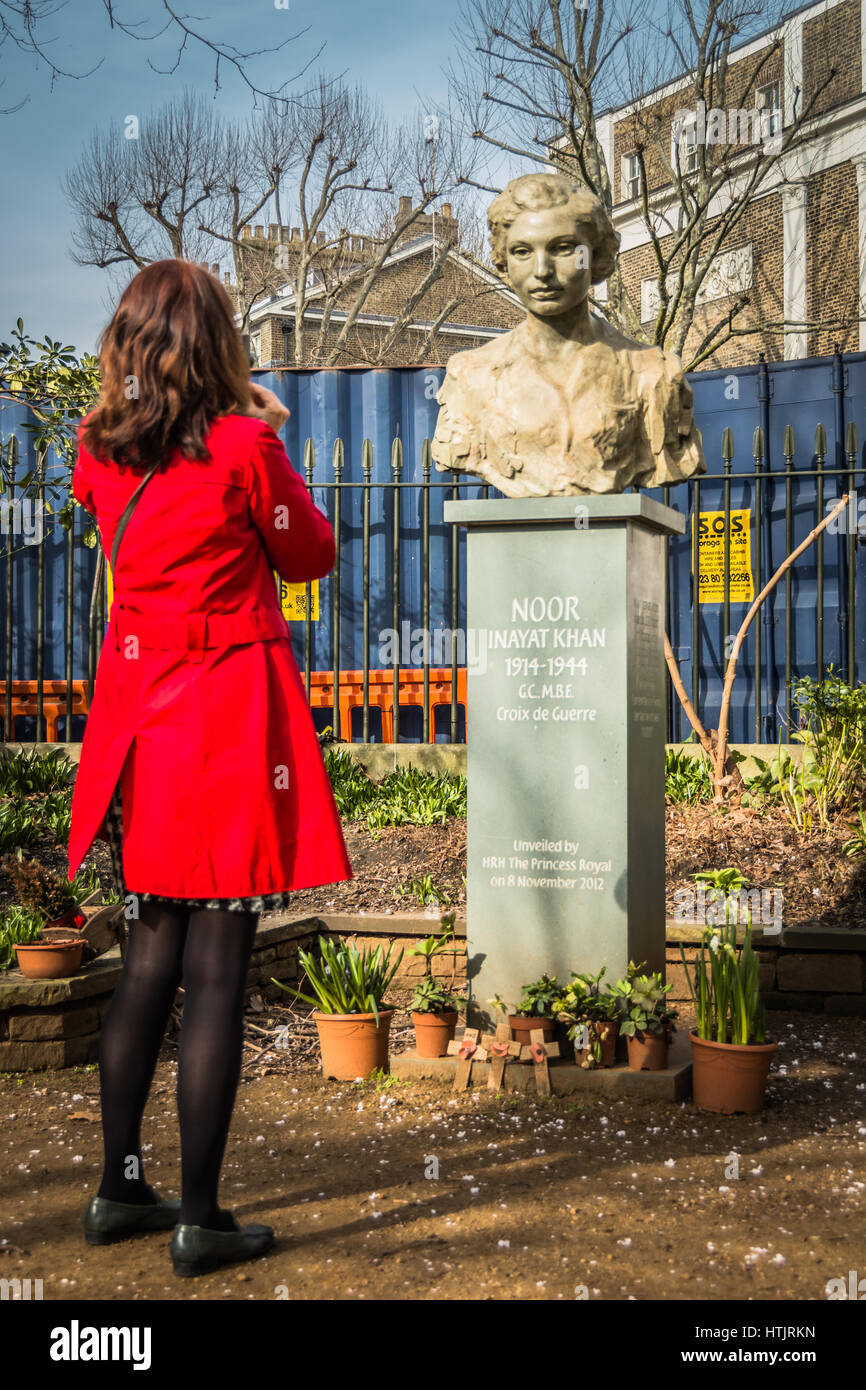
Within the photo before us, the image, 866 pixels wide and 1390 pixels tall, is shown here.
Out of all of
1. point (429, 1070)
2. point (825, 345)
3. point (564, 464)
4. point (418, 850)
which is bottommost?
point (429, 1070)

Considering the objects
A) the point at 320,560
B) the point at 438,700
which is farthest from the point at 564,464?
the point at 438,700

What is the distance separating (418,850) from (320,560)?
3.59 metres

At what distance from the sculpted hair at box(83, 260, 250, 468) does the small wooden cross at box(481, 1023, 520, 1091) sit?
86.1 inches

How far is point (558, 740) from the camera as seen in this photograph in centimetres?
384

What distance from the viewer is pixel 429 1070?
3.88 m

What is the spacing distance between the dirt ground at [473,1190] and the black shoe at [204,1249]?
0.03 m

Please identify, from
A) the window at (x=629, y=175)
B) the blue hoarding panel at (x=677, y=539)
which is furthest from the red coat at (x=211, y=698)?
the window at (x=629, y=175)

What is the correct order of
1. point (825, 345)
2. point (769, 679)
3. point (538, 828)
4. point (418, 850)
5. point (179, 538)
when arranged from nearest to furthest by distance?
point (179, 538) → point (538, 828) → point (418, 850) → point (769, 679) → point (825, 345)

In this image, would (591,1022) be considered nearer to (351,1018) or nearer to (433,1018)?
(433,1018)

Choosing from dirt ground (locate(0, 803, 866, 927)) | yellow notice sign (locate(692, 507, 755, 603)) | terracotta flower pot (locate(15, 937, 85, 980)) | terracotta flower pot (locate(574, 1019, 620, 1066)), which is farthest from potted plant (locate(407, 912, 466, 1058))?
yellow notice sign (locate(692, 507, 755, 603))

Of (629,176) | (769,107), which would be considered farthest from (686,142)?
(629,176)

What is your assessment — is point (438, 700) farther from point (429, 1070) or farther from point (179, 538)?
point (179, 538)

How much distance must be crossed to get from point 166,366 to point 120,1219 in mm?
1744

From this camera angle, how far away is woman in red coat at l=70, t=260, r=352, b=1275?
233cm
